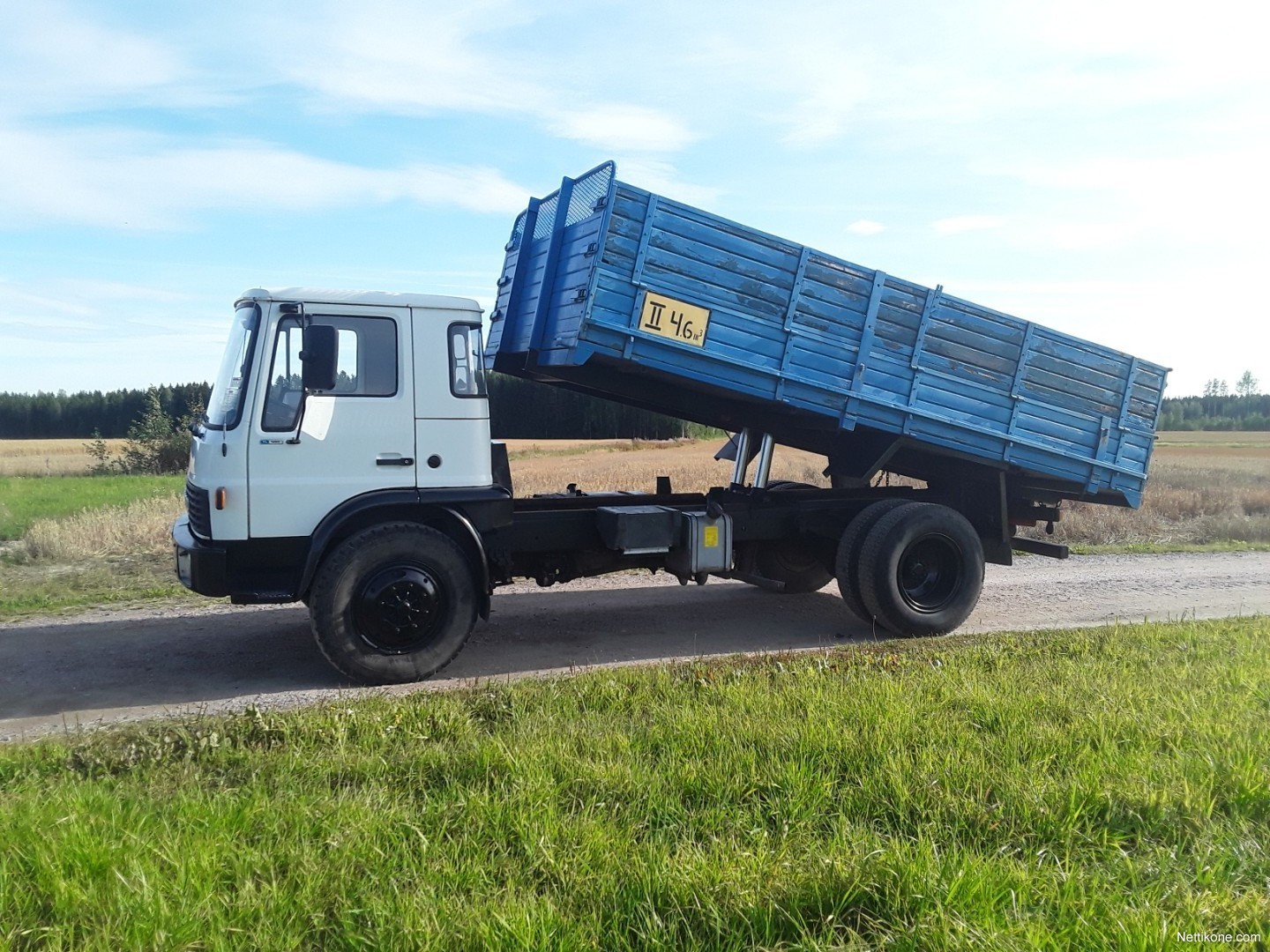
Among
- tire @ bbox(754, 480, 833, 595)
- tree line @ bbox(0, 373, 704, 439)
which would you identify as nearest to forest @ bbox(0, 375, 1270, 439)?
tree line @ bbox(0, 373, 704, 439)

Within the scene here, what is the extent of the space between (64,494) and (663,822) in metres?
19.8

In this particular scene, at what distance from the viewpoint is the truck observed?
20.3 feet

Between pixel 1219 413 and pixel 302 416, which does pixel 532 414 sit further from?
pixel 1219 413

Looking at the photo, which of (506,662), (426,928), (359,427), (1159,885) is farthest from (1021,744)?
(359,427)

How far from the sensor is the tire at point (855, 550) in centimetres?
798

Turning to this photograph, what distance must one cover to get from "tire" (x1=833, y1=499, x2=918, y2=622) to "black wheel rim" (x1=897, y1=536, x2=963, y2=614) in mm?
387

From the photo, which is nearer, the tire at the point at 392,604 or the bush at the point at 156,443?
the tire at the point at 392,604

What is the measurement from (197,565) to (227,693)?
85 centimetres

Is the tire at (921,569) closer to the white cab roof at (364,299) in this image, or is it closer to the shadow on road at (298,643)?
the shadow on road at (298,643)

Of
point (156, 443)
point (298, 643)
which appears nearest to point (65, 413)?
point (156, 443)

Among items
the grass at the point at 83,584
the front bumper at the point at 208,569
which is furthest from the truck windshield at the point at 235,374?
the grass at the point at 83,584

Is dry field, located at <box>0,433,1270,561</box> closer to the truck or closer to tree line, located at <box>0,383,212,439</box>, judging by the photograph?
the truck

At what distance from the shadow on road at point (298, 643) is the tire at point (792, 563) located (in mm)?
194

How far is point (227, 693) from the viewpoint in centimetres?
616
